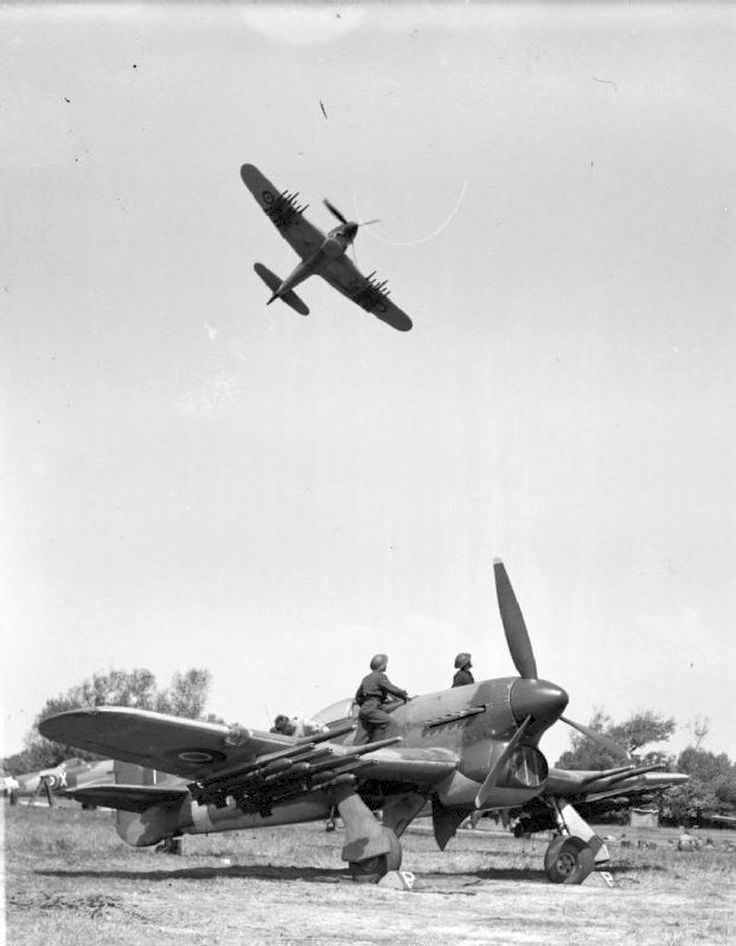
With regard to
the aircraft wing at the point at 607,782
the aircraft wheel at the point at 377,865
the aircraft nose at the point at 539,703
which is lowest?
the aircraft wheel at the point at 377,865

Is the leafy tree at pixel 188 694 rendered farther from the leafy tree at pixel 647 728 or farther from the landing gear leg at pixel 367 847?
the landing gear leg at pixel 367 847

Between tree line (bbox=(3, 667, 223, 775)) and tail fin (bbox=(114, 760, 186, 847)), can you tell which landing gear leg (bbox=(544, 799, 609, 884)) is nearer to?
tail fin (bbox=(114, 760, 186, 847))

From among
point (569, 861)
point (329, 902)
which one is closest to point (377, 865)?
point (329, 902)

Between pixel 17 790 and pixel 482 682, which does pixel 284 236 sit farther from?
pixel 17 790

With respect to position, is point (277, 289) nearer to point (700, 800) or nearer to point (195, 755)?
point (195, 755)

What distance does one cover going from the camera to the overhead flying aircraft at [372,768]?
1195cm

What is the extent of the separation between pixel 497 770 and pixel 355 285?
621 inches

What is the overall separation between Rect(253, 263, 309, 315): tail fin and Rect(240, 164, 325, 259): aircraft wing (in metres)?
1.70

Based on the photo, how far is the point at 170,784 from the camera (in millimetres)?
15945

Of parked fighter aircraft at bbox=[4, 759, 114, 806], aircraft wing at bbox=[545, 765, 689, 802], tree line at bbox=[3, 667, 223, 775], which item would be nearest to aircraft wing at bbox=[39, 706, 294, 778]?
aircraft wing at bbox=[545, 765, 689, 802]

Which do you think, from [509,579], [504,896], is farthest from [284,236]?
[504,896]

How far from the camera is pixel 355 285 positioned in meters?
26.0

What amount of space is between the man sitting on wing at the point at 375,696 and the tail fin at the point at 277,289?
47.5 ft

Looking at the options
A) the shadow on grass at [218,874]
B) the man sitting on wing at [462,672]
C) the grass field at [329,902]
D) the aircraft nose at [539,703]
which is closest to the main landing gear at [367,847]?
the grass field at [329,902]
